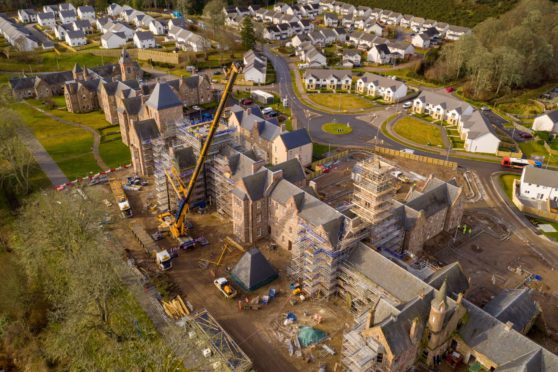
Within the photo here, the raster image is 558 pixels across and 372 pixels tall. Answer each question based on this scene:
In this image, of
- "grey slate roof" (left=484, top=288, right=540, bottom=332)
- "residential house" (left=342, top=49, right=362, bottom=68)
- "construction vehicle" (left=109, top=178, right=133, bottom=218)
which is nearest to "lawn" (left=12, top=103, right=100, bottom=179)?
"construction vehicle" (left=109, top=178, right=133, bottom=218)

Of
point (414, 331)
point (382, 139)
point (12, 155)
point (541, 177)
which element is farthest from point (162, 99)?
point (541, 177)

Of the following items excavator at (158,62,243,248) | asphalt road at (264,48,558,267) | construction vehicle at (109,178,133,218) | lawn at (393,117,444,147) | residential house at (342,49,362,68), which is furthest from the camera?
residential house at (342,49,362,68)

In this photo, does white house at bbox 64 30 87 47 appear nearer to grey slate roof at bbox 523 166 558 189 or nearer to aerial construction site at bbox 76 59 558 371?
aerial construction site at bbox 76 59 558 371

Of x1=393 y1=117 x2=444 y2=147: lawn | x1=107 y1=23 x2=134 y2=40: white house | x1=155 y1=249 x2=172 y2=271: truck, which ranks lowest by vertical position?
x1=155 y1=249 x2=172 y2=271: truck

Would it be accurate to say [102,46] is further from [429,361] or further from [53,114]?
[429,361]

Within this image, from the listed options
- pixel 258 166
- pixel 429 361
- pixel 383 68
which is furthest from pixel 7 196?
pixel 383 68

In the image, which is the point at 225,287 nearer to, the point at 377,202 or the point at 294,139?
the point at 377,202

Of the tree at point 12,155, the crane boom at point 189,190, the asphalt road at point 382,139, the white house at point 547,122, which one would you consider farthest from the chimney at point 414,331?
the white house at point 547,122
